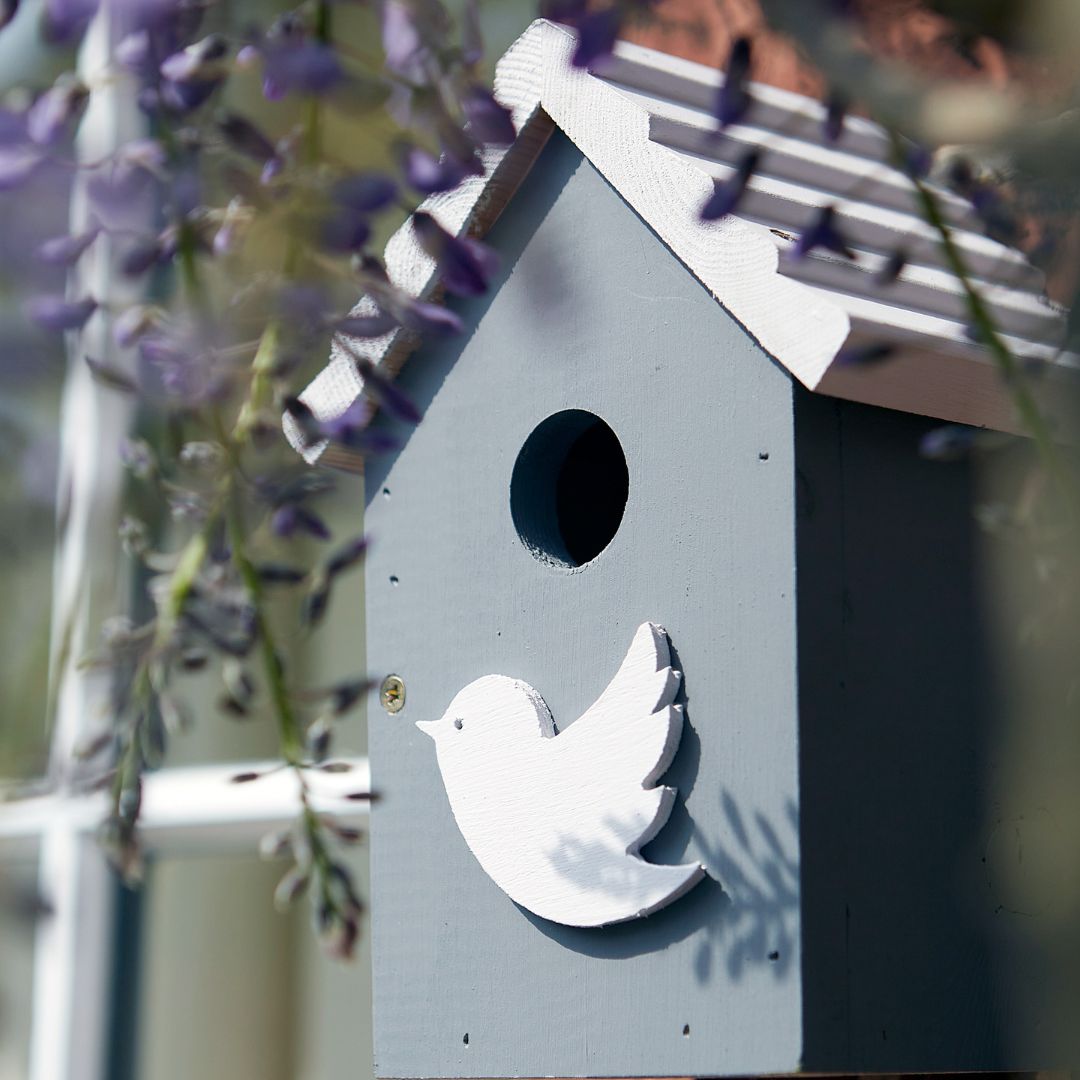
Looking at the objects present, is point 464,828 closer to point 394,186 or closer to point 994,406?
point 994,406

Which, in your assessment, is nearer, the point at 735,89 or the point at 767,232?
the point at 735,89

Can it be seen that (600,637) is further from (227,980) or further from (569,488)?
(227,980)

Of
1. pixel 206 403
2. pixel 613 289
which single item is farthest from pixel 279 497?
pixel 613 289

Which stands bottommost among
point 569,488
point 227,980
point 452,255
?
point 227,980

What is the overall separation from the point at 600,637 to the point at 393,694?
0.22 metres

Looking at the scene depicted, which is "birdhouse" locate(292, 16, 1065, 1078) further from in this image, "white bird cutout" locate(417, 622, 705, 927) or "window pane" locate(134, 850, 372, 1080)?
"window pane" locate(134, 850, 372, 1080)

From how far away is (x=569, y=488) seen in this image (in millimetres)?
1338

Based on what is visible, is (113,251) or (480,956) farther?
(480,956)

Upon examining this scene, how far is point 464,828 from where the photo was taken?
118 cm

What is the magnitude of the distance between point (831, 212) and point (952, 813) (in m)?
0.66

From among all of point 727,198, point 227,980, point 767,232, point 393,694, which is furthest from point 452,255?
point 227,980

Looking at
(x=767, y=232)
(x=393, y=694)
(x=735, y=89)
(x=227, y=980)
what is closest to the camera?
(x=735, y=89)

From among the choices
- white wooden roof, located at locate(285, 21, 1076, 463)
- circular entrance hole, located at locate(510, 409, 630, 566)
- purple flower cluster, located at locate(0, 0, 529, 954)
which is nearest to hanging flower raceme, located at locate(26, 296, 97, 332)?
purple flower cluster, located at locate(0, 0, 529, 954)

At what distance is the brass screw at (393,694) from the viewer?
1265 mm
